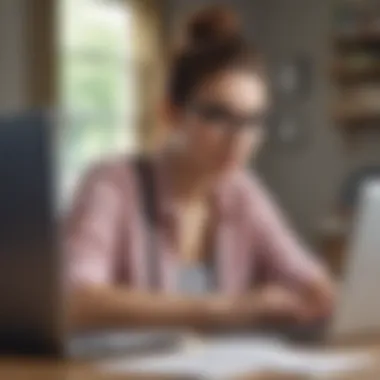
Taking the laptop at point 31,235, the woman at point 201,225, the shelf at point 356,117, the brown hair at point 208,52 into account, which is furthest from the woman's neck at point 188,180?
the laptop at point 31,235

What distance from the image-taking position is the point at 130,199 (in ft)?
5.63

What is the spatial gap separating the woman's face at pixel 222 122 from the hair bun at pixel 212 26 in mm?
69

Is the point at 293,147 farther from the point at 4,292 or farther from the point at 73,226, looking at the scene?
the point at 4,292

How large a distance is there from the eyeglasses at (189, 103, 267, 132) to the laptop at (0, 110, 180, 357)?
17.7 inches

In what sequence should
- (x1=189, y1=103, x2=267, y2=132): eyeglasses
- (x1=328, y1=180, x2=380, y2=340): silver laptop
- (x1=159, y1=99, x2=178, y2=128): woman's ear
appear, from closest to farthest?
(x1=328, y1=180, x2=380, y2=340): silver laptop
(x1=189, y1=103, x2=267, y2=132): eyeglasses
(x1=159, y1=99, x2=178, y2=128): woman's ear

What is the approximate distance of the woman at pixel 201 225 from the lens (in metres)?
1.63

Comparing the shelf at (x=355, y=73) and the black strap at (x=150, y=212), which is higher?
the shelf at (x=355, y=73)

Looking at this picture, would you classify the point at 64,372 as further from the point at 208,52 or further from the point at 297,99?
the point at 297,99

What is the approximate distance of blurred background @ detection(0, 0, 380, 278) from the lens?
1.84m

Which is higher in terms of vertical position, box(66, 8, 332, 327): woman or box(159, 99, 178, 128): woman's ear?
box(159, 99, 178, 128): woman's ear

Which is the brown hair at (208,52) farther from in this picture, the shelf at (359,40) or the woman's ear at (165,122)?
the shelf at (359,40)

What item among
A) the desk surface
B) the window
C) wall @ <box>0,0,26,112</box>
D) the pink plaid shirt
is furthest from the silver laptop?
wall @ <box>0,0,26,112</box>

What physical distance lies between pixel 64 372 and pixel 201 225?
0.50 metres

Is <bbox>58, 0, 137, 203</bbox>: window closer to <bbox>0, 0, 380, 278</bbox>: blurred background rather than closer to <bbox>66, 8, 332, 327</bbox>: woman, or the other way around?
<bbox>0, 0, 380, 278</bbox>: blurred background
